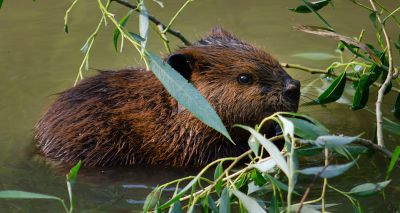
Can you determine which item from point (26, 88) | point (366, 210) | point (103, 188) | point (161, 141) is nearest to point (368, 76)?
point (366, 210)

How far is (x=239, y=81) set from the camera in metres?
4.91

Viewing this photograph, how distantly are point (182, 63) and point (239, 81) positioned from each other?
1.21 feet

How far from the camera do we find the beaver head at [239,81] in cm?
483

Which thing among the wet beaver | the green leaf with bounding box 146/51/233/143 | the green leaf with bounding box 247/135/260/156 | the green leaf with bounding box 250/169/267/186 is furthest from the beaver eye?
the green leaf with bounding box 146/51/233/143

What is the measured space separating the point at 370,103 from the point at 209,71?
5.05 feet

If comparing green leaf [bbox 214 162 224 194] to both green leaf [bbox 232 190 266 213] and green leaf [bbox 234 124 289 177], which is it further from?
green leaf [bbox 234 124 289 177]

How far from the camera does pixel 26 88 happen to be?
20.7 feet

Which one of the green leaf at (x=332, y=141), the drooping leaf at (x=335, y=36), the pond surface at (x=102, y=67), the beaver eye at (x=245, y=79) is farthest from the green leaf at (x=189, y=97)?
the beaver eye at (x=245, y=79)

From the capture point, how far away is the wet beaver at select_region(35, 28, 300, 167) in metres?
4.89

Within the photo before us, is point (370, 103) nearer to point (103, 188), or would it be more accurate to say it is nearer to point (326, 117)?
point (326, 117)

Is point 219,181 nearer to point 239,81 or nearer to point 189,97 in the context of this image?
point 189,97

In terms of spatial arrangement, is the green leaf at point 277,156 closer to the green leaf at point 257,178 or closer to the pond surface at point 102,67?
the green leaf at point 257,178

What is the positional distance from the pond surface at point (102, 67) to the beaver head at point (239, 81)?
1.69 ft

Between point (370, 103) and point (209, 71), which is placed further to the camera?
point (370, 103)
